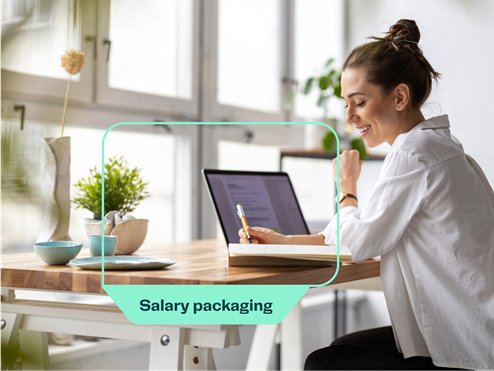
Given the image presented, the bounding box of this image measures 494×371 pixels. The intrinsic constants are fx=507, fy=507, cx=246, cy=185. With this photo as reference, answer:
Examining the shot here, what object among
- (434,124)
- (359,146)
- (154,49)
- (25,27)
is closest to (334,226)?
(434,124)

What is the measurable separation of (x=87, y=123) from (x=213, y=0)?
859 mm

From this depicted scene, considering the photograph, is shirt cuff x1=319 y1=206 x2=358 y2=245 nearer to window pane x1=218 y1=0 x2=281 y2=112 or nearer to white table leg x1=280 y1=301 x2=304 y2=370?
white table leg x1=280 y1=301 x2=304 y2=370

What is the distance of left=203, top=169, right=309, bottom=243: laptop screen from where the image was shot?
4.04ft

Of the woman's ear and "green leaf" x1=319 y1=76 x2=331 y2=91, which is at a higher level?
"green leaf" x1=319 y1=76 x2=331 y2=91

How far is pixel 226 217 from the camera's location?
1.22 m

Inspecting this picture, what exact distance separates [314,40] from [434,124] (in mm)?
1961

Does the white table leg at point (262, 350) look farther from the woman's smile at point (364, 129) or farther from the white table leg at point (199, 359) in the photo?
the woman's smile at point (364, 129)

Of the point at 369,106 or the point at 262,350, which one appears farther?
the point at 262,350

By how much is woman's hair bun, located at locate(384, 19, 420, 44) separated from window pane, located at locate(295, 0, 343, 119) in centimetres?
160

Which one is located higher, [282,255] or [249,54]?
[249,54]

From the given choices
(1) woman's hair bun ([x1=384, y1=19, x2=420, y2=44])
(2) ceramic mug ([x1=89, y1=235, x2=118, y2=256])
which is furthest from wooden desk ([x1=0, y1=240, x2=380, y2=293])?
(1) woman's hair bun ([x1=384, y1=19, x2=420, y2=44])

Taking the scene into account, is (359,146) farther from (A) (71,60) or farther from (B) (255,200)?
(A) (71,60)

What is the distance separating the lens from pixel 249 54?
245 centimetres

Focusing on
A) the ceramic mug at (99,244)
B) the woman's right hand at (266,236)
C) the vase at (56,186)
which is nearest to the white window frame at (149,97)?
the vase at (56,186)
